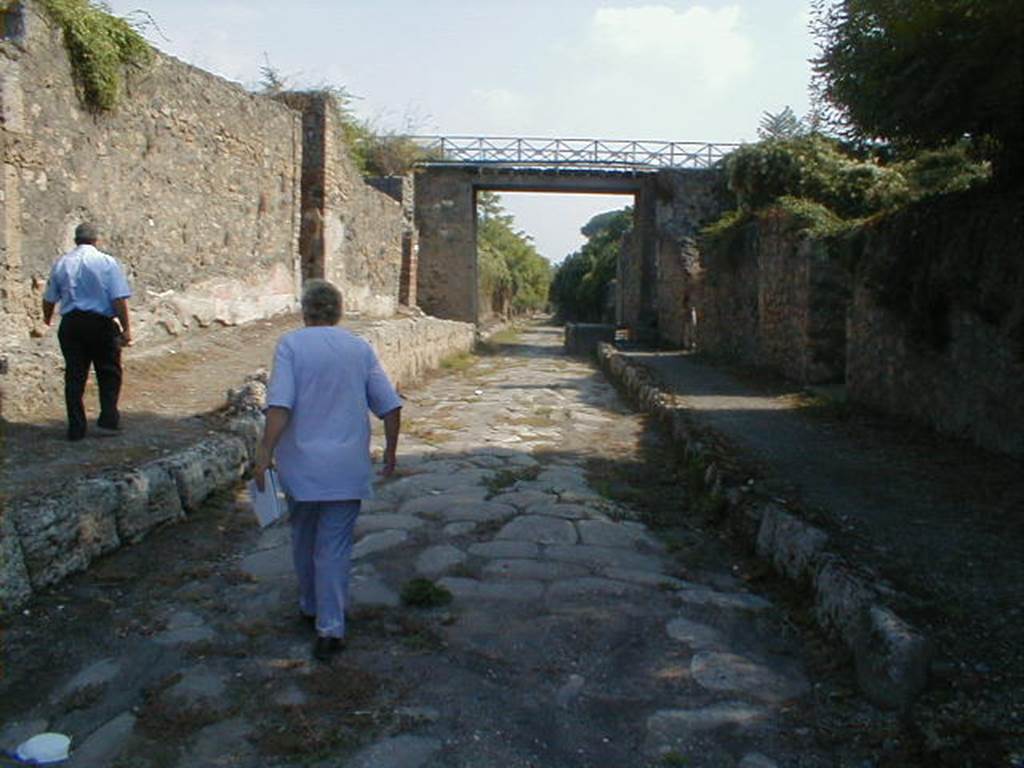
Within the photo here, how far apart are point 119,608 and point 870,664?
3.03 meters

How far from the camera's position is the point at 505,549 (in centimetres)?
515

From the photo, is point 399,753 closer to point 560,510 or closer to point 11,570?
point 11,570

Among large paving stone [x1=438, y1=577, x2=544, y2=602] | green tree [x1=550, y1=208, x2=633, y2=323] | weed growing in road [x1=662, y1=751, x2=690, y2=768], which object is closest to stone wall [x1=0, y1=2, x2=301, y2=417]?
large paving stone [x1=438, y1=577, x2=544, y2=602]

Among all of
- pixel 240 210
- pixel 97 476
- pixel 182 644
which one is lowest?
pixel 182 644

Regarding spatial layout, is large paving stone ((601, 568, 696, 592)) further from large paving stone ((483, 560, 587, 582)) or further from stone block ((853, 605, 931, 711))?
stone block ((853, 605, 931, 711))

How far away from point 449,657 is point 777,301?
32.6 feet

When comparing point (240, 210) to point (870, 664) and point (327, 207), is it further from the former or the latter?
point (870, 664)

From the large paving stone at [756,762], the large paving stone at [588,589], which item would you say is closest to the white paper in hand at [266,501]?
the large paving stone at [588,589]

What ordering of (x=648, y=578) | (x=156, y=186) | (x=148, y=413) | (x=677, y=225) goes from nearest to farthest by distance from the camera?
(x=648, y=578), (x=148, y=413), (x=156, y=186), (x=677, y=225)

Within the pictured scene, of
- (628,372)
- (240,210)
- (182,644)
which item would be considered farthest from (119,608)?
(628,372)

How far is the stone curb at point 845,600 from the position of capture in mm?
3131

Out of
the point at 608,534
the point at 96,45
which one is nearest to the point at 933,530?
the point at 608,534

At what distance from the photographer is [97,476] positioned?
16.2ft

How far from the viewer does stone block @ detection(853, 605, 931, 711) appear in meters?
3.11
